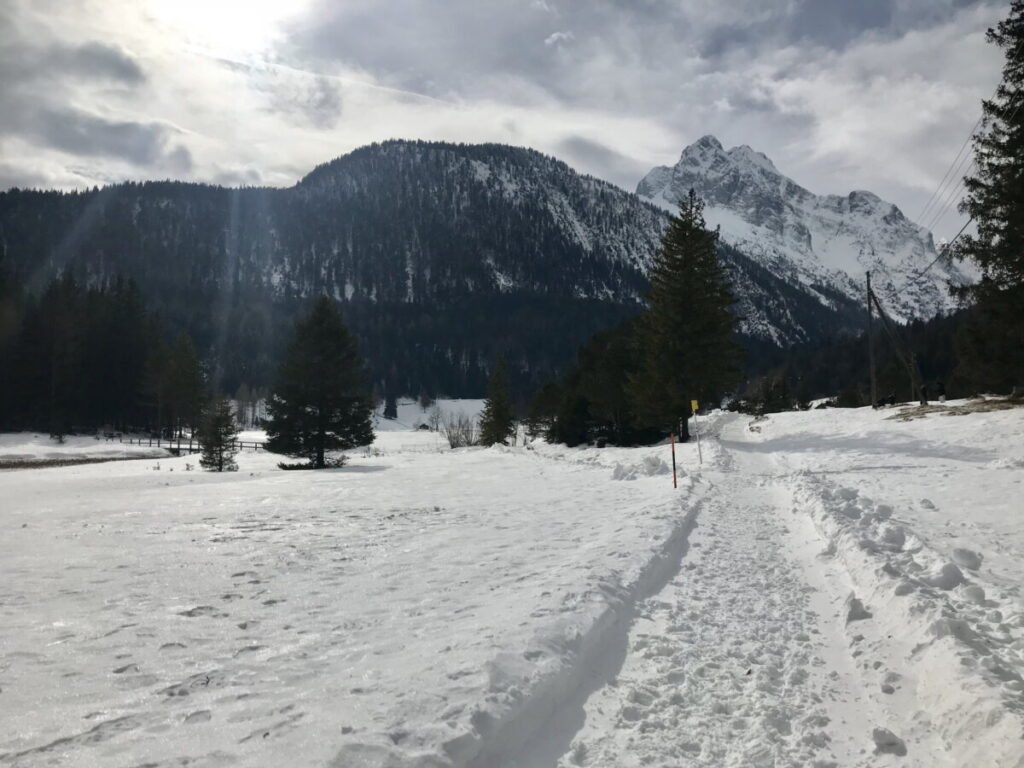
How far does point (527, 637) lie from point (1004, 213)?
21.8m

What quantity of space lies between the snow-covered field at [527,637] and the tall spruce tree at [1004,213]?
1083 centimetres

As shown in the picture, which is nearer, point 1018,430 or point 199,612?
point 199,612

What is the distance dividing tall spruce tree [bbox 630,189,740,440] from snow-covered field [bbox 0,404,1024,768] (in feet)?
62.5

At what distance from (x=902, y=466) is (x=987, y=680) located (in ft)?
45.3

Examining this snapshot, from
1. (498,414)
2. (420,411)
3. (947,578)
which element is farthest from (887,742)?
(420,411)

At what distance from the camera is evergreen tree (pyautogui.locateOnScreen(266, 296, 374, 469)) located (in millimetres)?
30203

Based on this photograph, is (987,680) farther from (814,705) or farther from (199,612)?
(199,612)

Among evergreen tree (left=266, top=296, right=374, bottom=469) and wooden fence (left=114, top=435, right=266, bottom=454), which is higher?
evergreen tree (left=266, top=296, right=374, bottom=469)

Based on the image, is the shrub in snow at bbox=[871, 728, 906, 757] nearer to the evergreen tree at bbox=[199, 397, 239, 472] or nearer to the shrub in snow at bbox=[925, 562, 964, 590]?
the shrub in snow at bbox=[925, 562, 964, 590]

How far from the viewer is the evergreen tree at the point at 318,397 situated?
1189 inches

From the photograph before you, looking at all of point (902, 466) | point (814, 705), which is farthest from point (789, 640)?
point (902, 466)

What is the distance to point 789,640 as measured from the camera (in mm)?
5594

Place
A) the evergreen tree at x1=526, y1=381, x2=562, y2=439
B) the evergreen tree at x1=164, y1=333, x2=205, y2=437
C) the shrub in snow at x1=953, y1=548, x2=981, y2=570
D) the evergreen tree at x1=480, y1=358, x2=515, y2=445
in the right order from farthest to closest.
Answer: the evergreen tree at x1=164, y1=333, x2=205, y2=437 < the evergreen tree at x1=480, y1=358, x2=515, y2=445 < the evergreen tree at x1=526, y1=381, x2=562, y2=439 < the shrub in snow at x1=953, y1=548, x2=981, y2=570

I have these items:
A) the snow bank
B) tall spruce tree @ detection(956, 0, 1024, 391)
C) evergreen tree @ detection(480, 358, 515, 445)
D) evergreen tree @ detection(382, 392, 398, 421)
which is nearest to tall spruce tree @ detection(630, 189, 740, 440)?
tall spruce tree @ detection(956, 0, 1024, 391)
